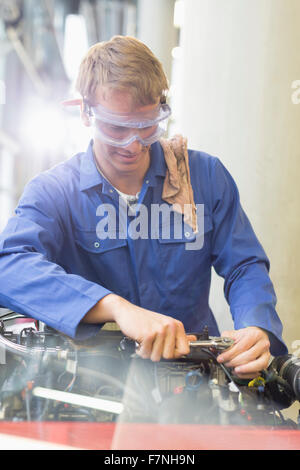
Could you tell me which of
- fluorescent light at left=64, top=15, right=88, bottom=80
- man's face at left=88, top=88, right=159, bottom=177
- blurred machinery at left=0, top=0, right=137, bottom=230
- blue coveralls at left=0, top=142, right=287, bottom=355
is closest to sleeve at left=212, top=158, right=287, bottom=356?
blue coveralls at left=0, top=142, right=287, bottom=355

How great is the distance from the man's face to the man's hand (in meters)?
0.62

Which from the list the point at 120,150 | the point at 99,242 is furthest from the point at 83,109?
the point at 99,242

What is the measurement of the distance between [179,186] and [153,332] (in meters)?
0.75

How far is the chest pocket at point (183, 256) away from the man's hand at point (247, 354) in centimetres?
45

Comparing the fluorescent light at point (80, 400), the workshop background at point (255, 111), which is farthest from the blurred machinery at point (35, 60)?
the fluorescent light at point (80, 400)

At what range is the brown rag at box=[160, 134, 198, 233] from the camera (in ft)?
5.21

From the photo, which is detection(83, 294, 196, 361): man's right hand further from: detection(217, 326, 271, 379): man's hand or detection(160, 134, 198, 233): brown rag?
detection(160, 134, 198, 233): brown rag

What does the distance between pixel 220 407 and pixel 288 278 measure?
4.03 feet

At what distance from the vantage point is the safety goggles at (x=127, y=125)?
1.29 m

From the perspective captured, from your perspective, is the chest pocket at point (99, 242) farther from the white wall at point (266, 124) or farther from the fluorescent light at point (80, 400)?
the white wall at point (266, 124)

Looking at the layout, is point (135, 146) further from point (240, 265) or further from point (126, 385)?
point (126, 385)

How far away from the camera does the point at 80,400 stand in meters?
0.91

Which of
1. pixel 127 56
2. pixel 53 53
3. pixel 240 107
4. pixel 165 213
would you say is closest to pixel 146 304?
pixel 165 213

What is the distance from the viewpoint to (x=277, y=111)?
2045 mm
